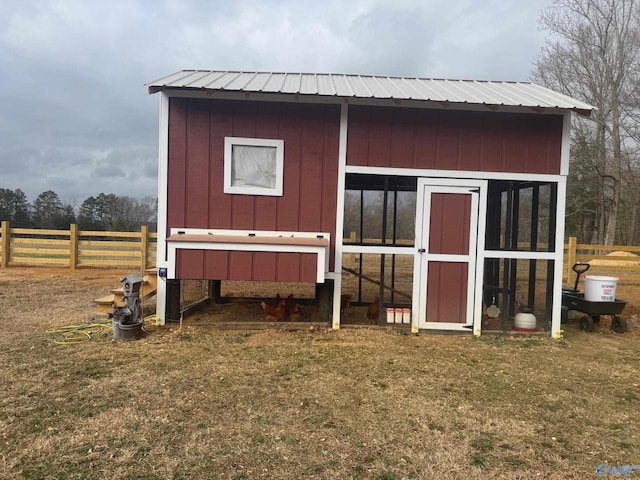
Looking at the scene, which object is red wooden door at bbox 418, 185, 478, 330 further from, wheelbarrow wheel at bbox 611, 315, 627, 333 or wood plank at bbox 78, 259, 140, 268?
wood plank at bbox 78, 259, 140, 268

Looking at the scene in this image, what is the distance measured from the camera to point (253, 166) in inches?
213

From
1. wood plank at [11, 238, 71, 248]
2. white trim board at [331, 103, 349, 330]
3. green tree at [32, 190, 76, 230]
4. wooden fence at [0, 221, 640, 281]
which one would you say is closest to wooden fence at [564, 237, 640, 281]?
wooden fence at [0, 221, 640, 281]

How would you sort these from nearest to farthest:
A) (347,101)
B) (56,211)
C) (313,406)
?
(313,406)
(347,101)
(56,211)

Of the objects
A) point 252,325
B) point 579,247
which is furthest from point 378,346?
point 579,247

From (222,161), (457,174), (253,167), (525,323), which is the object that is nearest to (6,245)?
(222,161)

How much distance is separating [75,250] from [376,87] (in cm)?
1065

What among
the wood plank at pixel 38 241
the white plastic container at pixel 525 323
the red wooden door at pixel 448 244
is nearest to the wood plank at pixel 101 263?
the wood plank at pixel 38 241

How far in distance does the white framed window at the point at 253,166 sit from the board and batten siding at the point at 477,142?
1.03m

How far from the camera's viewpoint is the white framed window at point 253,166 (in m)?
5.32

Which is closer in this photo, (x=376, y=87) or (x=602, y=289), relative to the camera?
(x=602, y=289)

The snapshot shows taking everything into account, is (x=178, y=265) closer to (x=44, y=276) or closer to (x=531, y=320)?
(x=531, y=320)

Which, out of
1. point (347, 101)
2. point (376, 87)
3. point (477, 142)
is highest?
point (376, 87)

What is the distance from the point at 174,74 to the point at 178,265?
2885mm

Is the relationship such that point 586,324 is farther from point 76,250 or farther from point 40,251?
point 40,251
